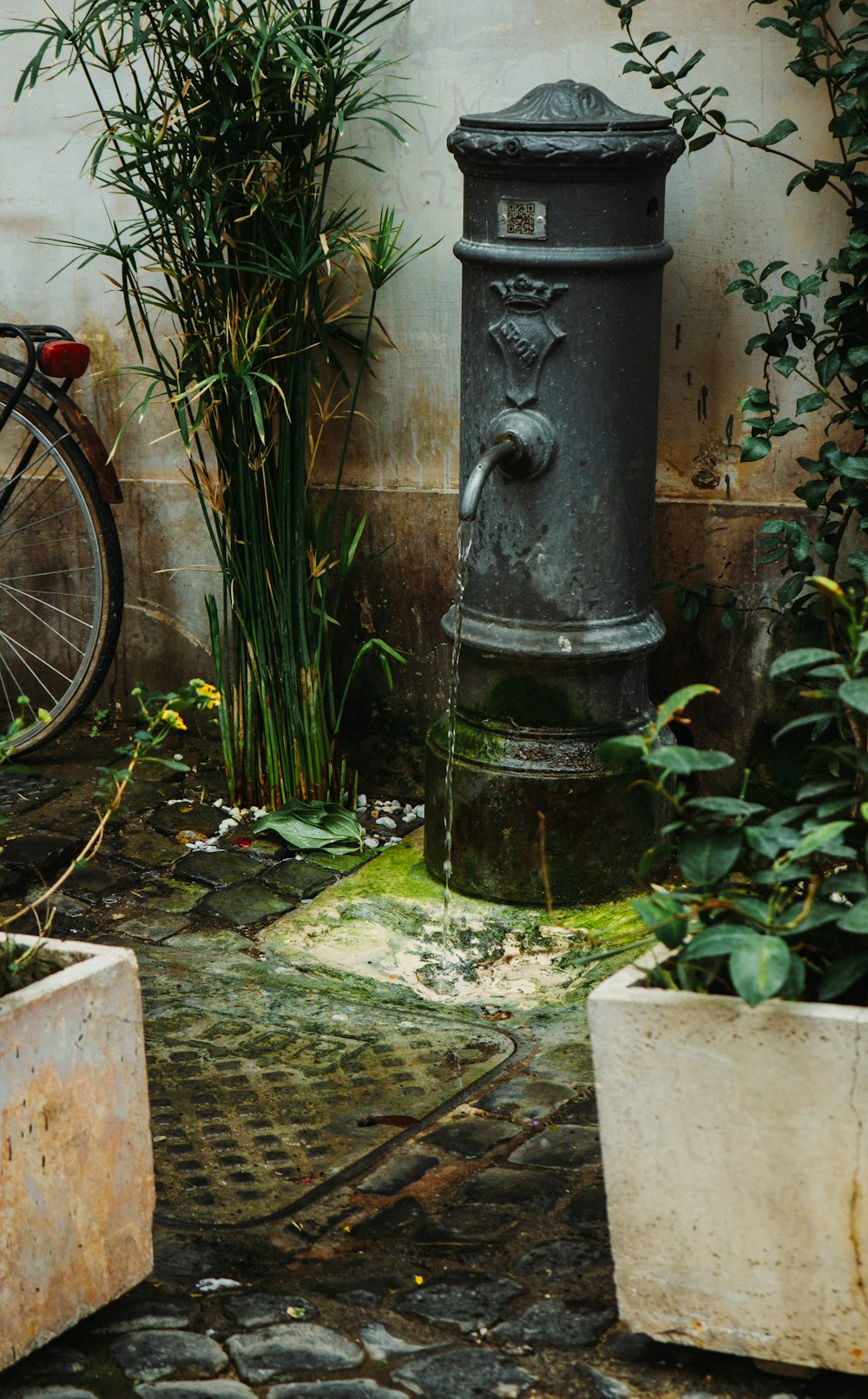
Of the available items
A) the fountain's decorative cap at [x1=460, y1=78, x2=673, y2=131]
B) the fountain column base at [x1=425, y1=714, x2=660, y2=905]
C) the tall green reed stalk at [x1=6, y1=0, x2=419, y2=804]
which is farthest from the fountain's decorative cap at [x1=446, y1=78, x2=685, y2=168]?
the fountain column base at [x1=425, y1=714, x2=660, y2=905]

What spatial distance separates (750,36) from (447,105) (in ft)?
2.88

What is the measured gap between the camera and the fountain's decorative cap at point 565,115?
3.79 metres

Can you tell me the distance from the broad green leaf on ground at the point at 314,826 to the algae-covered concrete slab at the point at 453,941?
0.30 meters

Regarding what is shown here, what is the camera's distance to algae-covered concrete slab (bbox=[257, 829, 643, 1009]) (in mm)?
3887

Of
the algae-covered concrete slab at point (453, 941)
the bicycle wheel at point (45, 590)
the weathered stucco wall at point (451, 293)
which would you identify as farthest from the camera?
the bicycle wheel at point (45, 590)

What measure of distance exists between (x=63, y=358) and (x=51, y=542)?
0.77 meters

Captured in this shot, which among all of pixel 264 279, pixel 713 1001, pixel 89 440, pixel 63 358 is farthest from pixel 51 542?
pixel 713 1001

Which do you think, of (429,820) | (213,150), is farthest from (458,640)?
(213,150)

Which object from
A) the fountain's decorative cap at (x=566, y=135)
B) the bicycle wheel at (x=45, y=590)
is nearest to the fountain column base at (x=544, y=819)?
the fountain's decorative cap at (x=566, y=135)

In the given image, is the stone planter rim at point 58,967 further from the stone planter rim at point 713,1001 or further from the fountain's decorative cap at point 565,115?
the fountain's decorative cap at point 565,115

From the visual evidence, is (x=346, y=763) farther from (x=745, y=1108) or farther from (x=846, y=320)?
(x=745, y=1108)

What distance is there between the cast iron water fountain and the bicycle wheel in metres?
1.48

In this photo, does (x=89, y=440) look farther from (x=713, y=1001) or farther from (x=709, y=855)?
(x=713, y=1001)

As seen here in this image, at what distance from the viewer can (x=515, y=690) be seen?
4160 millimetres
